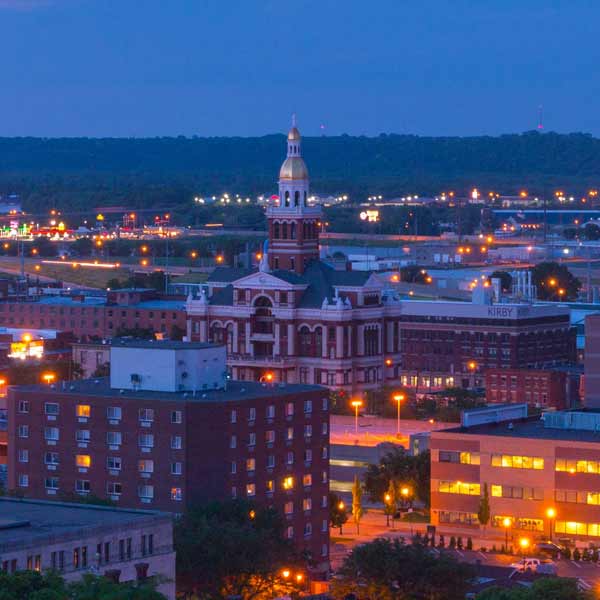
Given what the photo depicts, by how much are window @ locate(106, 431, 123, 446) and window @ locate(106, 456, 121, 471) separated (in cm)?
42

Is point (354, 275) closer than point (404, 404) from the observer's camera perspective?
No

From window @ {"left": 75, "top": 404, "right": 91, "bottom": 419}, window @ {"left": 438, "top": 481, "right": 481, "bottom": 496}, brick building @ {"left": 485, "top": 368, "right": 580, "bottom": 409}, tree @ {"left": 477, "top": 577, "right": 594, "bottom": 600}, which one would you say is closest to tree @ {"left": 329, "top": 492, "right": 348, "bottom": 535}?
window @ {"left": 438, "top": 481, "right": 481, "bottom": 496}

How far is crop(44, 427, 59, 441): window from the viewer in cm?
8056

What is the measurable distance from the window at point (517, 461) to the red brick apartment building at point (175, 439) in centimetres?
893

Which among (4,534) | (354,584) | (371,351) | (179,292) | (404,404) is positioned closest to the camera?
(4,534)

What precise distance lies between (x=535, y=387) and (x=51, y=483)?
167 feet

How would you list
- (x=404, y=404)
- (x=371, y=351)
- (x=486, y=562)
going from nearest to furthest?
1. (x=486, y=562)
2. (x=404, y=404)
3. (x=371, y=351)

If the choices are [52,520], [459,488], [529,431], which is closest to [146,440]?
[459,488]

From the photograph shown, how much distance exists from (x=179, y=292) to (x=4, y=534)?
115924 millimetres

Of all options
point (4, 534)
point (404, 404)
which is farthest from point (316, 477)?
point (404, 404)

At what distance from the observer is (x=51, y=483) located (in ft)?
263

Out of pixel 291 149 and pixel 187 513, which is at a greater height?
pixel 291 149

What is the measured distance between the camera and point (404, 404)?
121312 mm

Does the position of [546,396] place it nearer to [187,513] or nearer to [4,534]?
[187,513]
